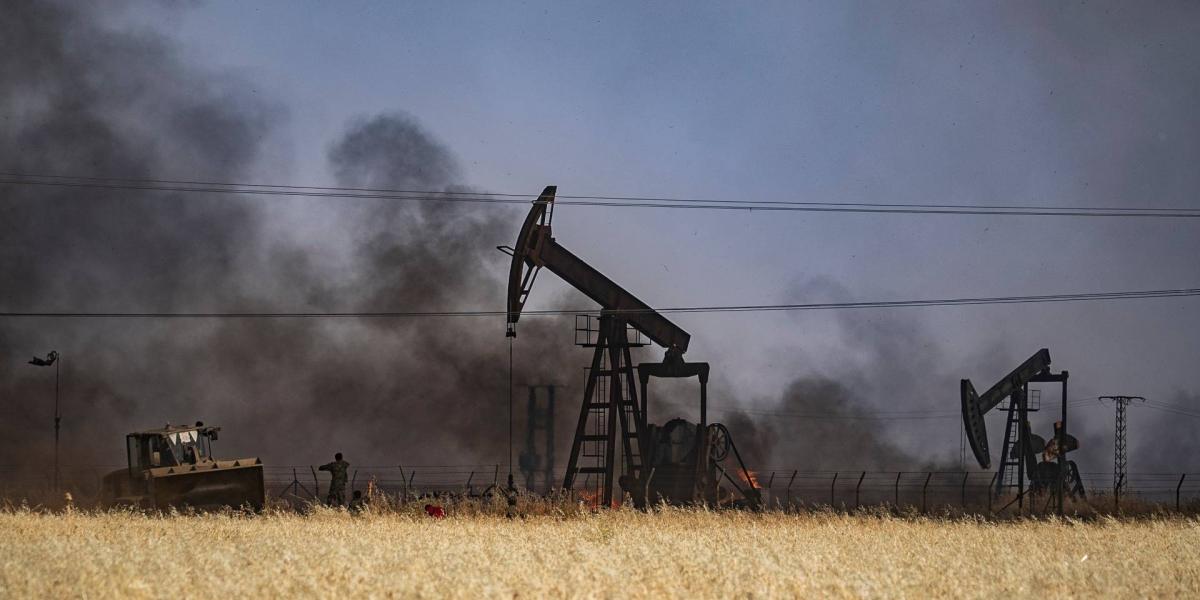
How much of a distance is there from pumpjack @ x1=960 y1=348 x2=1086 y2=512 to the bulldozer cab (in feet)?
78.6

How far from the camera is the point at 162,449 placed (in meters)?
24.1

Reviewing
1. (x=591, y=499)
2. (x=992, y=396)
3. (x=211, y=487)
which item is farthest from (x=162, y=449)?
(x=992, y=396)

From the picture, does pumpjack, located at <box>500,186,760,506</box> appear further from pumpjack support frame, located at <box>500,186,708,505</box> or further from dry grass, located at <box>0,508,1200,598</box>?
dry grass, located at <box>0,508,1200,598</box>

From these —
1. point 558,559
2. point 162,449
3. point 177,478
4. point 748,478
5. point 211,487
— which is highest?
point 558,559

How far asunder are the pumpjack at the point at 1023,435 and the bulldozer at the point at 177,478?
2330 centimetres

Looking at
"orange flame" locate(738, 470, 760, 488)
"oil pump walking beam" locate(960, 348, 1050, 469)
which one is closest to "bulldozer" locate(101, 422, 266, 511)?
"orange flame" locate(738, 470, 760, 488)

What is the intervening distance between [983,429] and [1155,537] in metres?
19.8

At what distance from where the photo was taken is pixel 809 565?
13047mm

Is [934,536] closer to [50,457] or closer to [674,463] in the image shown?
[674,463]

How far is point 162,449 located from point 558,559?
13893 mm

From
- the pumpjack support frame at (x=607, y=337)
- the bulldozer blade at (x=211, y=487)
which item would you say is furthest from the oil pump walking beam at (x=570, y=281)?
the bulldozer blade at (x=211, y=487)

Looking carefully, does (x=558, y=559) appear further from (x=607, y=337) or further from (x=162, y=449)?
(x=607, y=337)

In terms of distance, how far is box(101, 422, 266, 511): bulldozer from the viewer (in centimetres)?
2341

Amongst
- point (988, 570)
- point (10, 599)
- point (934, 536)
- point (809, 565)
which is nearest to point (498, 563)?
point (809, 565)
